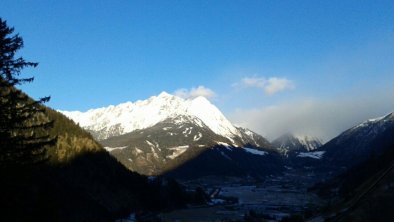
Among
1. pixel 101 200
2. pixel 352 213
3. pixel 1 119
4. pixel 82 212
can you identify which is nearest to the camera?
pixel 1 119

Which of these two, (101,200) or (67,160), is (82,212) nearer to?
(101,200)

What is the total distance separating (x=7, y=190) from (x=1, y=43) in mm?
8921

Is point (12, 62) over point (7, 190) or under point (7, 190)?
over

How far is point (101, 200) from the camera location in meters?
183

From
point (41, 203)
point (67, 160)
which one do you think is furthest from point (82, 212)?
point (41, 203)

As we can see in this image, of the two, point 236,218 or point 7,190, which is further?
point 236,218

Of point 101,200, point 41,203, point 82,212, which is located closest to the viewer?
point 41,203

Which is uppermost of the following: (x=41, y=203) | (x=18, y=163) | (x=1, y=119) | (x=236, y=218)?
(x=1, y=119)

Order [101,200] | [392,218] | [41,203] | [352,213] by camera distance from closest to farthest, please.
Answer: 1. [41,203]
2. [392,218]
3. [352,213]
4. [101,200]

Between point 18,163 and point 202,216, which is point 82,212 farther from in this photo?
point 18,163

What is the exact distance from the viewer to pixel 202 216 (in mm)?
185750

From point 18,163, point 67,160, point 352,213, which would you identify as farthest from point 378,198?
point 67,160

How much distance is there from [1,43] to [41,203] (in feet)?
51.1

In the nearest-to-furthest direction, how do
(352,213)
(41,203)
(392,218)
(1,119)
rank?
(1,119), (41,203), (392,218), (352,213)
